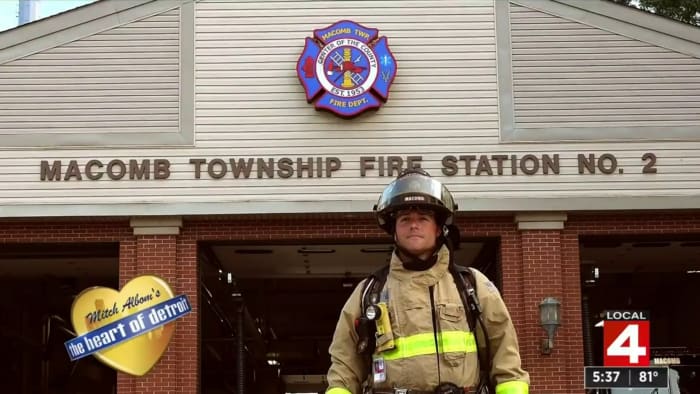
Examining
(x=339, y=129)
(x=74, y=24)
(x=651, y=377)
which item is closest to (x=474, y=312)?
(x=651, y=377)

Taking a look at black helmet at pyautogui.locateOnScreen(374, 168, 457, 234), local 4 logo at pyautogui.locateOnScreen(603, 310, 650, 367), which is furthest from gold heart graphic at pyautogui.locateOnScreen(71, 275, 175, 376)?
black helmet at pyautogui.locateOnScreen(374, 168, 457, 234)

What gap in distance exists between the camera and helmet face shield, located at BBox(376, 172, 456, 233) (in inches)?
197

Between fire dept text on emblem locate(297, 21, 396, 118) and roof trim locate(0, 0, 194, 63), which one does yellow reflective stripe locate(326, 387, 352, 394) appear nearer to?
fire dept text on emblem locate(297, 21, 396, 118)

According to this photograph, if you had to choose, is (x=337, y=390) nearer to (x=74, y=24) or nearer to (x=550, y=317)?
(x=550, y=317)

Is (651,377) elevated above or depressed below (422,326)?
below

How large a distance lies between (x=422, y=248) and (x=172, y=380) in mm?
12228

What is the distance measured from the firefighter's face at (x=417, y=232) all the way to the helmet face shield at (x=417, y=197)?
4 centimetres

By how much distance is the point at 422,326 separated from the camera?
4.92m

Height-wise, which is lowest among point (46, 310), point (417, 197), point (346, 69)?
point (417, 197)

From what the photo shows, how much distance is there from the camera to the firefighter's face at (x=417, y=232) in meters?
5.03

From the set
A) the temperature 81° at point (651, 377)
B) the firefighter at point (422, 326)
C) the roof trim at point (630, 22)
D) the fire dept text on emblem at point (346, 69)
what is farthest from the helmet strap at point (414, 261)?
the roof trim at point (630, 22)

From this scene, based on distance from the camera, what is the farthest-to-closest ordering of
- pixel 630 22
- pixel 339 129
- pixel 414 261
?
pixel 630 22 < pixel 339 129 < pixel 414 261

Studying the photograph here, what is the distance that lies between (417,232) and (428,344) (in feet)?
1.67

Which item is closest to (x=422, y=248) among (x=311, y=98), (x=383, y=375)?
(x=383, y=375)
